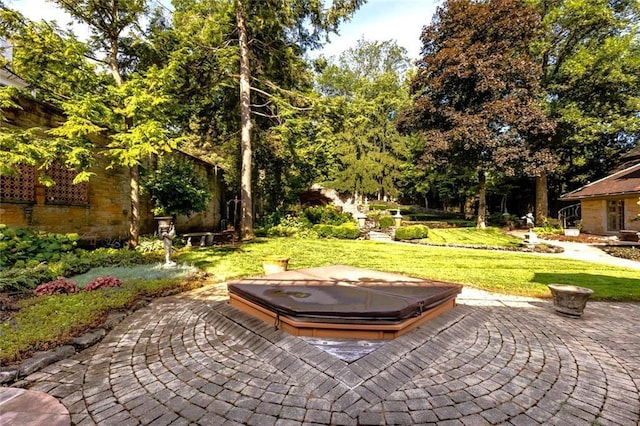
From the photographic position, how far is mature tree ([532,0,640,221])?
17516 millimetres

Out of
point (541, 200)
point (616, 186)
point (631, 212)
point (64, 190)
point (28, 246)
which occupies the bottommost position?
point (28, 246)

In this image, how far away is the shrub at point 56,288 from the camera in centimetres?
500

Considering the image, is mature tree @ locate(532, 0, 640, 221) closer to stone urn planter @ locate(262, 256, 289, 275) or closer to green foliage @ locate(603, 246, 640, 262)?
green foliage @ locate(603, 246, 640, 262)

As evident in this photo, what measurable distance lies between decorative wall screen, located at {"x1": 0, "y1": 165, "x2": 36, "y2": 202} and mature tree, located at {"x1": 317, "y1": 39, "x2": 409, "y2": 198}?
14.8m

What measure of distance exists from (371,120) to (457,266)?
18978mm

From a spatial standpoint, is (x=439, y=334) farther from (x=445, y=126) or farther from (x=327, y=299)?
(x=445, y=126)

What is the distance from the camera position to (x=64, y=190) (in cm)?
852

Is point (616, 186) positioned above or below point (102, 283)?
above

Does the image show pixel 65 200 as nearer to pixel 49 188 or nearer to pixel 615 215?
pixel 49 188

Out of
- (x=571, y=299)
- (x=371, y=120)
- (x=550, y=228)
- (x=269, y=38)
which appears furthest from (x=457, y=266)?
(x=371, y=120)

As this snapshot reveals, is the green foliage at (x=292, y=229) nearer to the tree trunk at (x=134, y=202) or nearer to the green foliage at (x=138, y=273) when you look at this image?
the tree trunk at (x=134, y=202)

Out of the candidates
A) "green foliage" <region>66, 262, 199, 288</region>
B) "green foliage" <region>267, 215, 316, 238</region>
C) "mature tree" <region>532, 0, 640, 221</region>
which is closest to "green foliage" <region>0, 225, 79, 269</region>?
"green foliage" <region>66, 262, 199, 288</region>

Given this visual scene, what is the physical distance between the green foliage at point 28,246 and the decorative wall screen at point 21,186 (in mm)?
824

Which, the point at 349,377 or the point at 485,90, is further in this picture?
the point at 485,90
